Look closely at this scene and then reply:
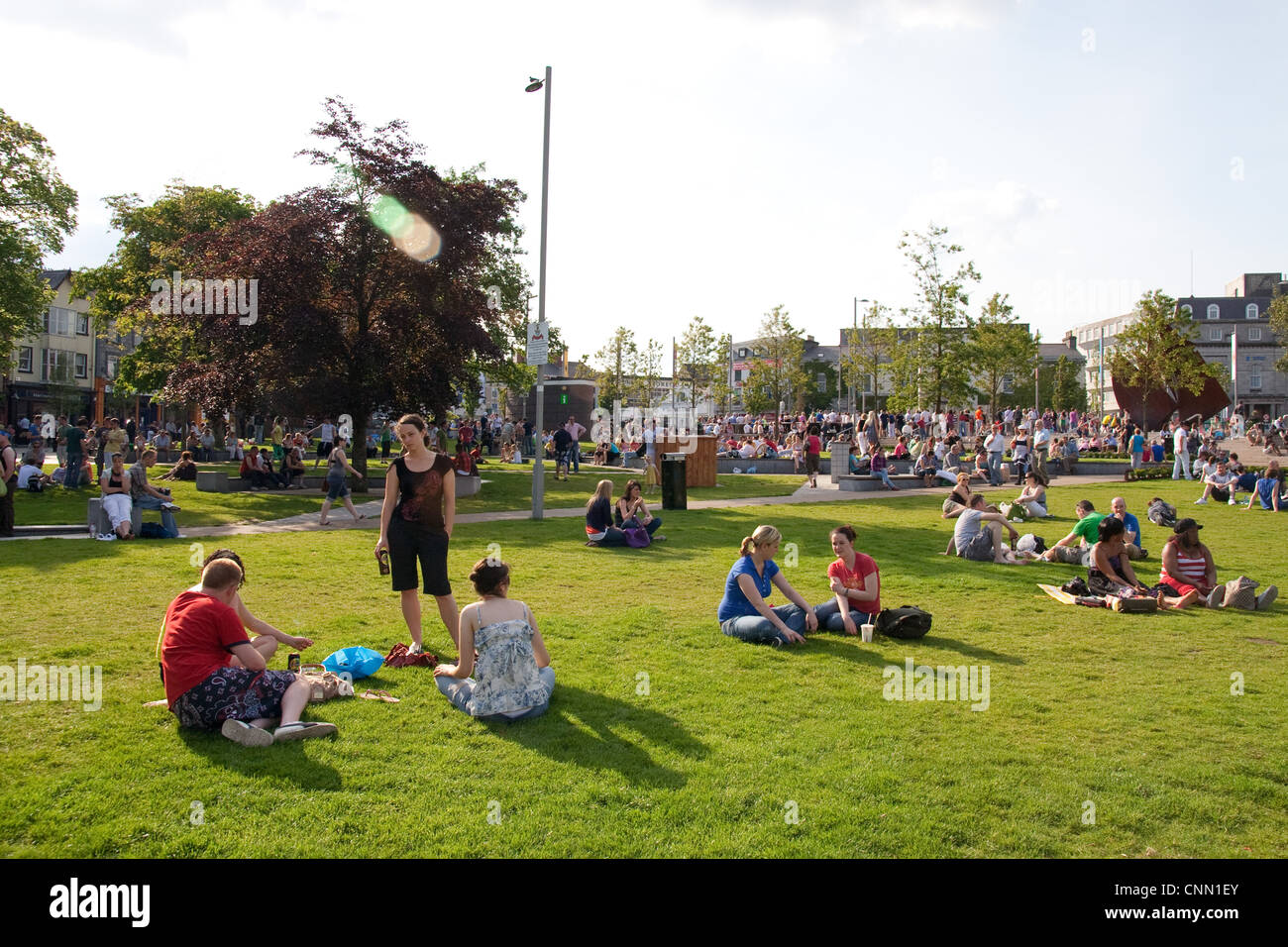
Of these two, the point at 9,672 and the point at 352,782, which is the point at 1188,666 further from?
the point at 9,672

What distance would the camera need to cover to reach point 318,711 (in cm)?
631

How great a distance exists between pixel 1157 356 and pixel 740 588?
4352 cm

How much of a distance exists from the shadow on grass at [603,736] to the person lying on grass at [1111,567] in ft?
22.0

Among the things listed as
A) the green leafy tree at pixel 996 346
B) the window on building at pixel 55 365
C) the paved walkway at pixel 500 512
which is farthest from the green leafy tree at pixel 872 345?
the window on building at pixel 55 365

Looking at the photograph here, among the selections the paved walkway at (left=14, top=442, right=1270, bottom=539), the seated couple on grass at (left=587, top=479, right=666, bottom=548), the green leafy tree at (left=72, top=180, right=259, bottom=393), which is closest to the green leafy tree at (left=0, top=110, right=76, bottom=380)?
the green leafy tree at (left=72, top=180, right=259, bottom=393)

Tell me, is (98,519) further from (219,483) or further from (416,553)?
(416,553)

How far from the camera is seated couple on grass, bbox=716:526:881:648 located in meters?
8.50

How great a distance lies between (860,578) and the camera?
915cm

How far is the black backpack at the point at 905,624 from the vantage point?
873 centimetres

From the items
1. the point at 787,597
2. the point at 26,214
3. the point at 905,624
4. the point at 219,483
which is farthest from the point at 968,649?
the point at 26,214

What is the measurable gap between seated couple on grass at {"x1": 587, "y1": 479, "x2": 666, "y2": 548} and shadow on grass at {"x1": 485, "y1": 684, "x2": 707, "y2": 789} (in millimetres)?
8324

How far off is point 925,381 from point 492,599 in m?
37.7
